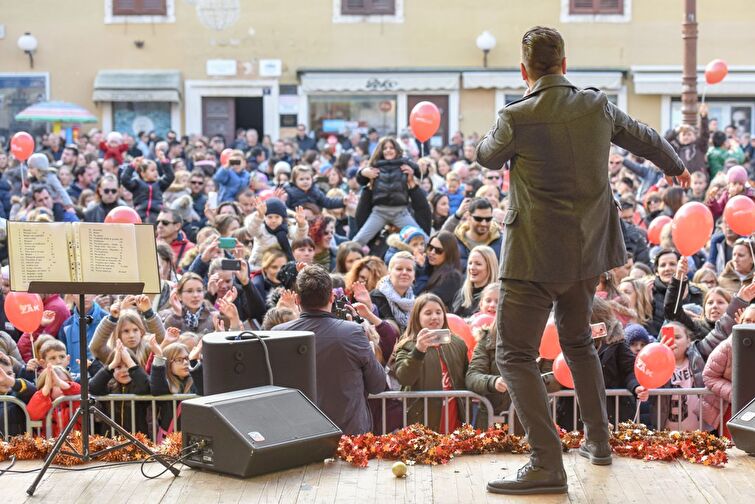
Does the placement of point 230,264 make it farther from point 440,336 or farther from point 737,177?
point 737,177

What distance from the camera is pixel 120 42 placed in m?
26.3

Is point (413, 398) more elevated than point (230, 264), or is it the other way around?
point (230, 264)

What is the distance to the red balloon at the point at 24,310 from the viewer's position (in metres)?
7.80

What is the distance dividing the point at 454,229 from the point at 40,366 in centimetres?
446

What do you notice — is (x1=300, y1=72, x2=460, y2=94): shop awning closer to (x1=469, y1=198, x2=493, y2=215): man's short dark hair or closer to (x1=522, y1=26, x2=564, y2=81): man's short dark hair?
(x1=469, y1=198, x2=493, y2=215): man's short dark hair

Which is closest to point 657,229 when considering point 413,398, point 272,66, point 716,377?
point 716,377

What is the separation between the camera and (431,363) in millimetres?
6625

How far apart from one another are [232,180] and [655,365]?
8.94 meters

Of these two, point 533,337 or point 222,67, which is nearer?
point 533,337

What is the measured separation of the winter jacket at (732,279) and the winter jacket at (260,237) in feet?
11.2

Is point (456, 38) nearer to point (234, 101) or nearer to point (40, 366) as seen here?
point (234, 101)

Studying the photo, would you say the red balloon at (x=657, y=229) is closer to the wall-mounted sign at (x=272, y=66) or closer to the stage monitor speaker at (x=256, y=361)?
the stage monitor speaker at (x=256, y=361)

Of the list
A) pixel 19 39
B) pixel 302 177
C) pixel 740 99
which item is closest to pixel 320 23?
pixel 19 39

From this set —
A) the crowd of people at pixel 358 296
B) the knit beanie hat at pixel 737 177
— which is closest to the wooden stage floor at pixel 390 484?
the crowd of people at pixel 358 296
